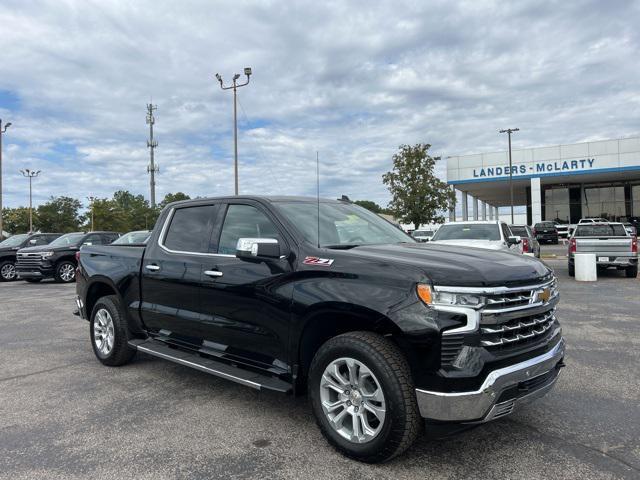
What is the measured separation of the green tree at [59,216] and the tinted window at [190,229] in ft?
242

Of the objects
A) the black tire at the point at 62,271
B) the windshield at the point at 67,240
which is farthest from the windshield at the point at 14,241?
the black tire at the point at 62,271

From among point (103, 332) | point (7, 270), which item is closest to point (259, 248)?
point (103, 332)

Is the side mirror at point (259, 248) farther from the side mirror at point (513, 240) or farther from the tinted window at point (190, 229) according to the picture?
the side mirror at point (513, 240)

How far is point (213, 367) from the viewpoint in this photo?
422 centimetres

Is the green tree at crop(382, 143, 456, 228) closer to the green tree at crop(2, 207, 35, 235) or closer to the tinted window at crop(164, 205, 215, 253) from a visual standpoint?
the tinted window at crop(164, 205, 215, 253)

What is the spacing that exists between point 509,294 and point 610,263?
13.1 m

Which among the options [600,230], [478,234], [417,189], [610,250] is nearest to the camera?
[478,234]

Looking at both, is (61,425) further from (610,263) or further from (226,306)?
(610,263)

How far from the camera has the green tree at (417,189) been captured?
115ft

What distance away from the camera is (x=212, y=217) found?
4734mm

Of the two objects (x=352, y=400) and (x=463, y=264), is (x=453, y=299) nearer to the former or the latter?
(x=463, y=264)

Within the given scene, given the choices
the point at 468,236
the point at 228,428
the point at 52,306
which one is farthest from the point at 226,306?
the point at 468,236

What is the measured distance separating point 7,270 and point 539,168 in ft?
124

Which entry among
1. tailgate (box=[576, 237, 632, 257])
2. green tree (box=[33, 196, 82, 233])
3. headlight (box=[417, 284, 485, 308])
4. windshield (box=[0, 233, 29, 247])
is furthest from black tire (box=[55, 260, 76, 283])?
green tree (box=[33, 196, 82, 233])
